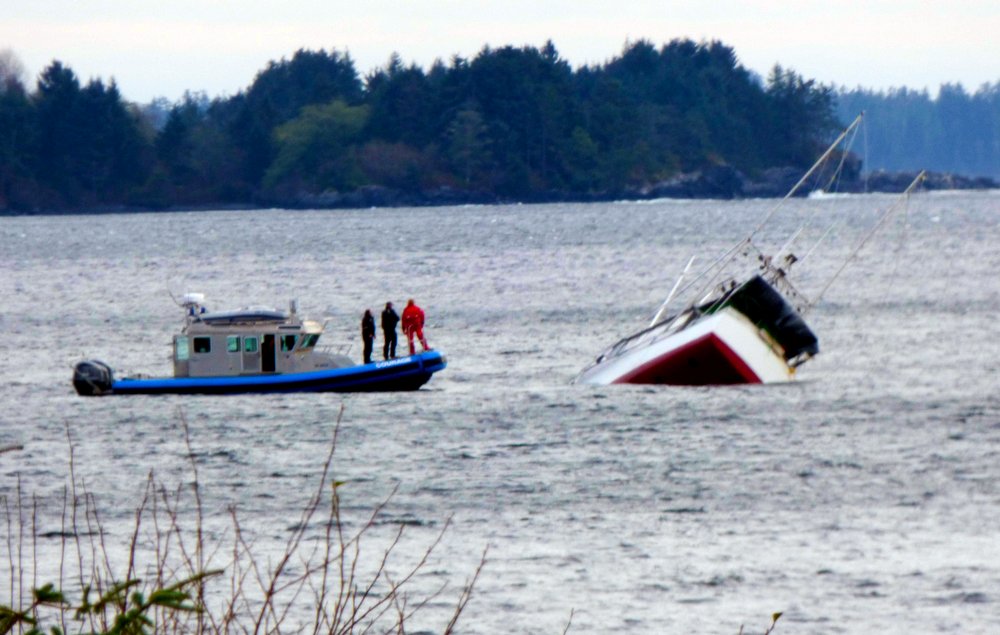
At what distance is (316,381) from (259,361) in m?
1.14

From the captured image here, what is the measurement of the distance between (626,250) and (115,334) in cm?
6663

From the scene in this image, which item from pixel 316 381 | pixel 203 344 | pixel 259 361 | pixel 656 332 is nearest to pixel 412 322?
pixel 316 381

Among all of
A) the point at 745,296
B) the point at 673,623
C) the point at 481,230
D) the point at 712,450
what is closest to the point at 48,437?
the point at 712,450

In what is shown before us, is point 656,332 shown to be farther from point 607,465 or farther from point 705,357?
point 607,465

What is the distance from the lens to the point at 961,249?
359 feet

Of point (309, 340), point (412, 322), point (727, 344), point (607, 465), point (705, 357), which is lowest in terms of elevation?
point (607, 465)

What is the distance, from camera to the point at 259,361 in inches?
1331

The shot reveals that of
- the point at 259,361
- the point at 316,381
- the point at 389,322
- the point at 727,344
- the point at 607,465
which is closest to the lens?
the point at 607,465

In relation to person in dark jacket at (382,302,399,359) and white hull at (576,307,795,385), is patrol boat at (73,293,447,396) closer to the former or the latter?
person in dark jacket at (382,302,399,359)

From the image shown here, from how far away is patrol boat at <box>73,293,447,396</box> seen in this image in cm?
3353

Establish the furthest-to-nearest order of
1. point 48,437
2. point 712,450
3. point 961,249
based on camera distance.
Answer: point 961,249, point 48,437, point 712,450

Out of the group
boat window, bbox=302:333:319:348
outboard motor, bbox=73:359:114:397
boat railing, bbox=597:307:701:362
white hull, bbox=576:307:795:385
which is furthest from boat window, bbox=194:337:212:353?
boat railing, bbox=597:307:701:362

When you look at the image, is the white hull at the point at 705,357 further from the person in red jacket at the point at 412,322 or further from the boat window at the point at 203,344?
the boat window at the point at 203,344

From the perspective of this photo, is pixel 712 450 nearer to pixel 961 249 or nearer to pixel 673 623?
pixel 673 623
